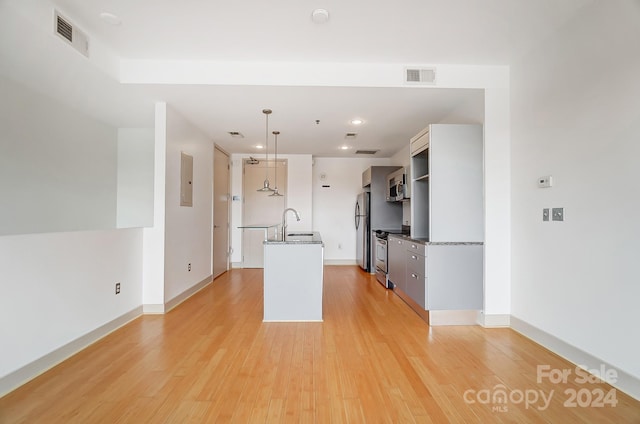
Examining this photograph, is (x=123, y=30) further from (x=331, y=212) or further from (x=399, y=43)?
(x=331, y=212)

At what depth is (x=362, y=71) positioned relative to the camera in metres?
2.97

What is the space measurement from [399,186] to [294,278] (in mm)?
2586

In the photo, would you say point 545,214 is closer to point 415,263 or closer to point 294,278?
point 415,263

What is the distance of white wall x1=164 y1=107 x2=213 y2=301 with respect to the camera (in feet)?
11.4

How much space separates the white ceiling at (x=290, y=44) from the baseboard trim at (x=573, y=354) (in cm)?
243

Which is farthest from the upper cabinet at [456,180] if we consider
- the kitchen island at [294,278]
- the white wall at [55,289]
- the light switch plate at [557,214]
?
the white wall at [55,289]

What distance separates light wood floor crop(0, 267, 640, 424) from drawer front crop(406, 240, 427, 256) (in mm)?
785

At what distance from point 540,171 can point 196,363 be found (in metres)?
3.40

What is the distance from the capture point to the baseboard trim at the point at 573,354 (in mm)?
1806

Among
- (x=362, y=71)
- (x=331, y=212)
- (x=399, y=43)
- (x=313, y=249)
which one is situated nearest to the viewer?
(x=399, y=43)

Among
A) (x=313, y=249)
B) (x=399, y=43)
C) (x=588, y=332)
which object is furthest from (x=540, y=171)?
(x=313, y=249)

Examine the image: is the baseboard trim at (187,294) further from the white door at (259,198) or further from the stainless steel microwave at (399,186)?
the stainless steel microwave at (399,186)

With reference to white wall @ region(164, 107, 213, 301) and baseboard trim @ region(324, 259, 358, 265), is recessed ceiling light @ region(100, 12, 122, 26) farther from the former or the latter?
baseboard trim @ region(324, 259, 358, 265)

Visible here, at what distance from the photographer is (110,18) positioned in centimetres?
228
